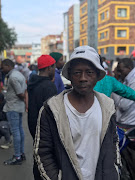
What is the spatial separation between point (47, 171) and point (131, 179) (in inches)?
86.4

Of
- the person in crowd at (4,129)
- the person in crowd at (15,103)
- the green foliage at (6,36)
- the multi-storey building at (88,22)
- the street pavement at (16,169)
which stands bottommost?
the street pavement at (16,169)

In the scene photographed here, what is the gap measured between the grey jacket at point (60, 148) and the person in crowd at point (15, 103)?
113 inches

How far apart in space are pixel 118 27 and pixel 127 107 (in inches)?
1618

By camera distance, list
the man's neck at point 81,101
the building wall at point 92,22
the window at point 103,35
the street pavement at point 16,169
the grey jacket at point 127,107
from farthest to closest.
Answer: the building wall at point 92,22 → the window at point 103,35 → the street pavement at point 16,169 → the grey jacket at point 127,107 → the man's neck at point 81,101

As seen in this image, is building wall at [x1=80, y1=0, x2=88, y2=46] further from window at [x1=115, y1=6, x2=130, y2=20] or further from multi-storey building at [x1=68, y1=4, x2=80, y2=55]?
window at [x1=115, y1=6, x2=130, y2=20]

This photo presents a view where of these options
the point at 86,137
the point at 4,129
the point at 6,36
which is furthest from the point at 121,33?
the point at 86,137

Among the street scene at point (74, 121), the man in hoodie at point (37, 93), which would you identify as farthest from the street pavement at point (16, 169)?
the man in hoodie at point (37, 93)

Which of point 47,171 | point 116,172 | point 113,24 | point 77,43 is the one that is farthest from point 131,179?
point 77,43

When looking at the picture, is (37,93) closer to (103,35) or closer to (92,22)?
(103,35)

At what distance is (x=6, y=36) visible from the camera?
2866 centimetres

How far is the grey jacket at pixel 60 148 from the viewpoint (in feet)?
5.69

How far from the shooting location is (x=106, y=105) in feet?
6.22

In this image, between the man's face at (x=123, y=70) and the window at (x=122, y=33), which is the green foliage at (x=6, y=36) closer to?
the window at (x=122, y=33)

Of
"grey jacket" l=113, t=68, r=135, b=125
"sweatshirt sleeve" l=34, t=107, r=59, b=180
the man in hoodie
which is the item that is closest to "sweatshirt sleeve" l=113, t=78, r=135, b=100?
"grey jacket" l=113, t=68, r=135, b=125
